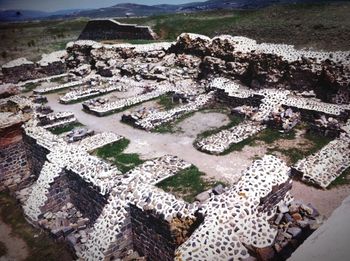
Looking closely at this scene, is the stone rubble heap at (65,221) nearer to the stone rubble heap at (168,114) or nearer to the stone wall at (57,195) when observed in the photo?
the stone wall at (57,195)

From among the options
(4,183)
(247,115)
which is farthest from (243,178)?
(4,183)

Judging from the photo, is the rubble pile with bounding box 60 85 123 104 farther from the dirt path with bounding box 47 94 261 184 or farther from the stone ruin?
the dirt path with bounding box 47 94 261 184

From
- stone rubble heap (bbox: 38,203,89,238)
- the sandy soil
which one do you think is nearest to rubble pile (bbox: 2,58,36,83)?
the sandy soil

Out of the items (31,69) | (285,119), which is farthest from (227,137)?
(31,69)

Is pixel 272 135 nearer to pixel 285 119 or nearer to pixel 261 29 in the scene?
pixel 285 119

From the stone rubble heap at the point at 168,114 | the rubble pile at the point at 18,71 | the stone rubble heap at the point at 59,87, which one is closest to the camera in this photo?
the stone rubble heap at the point at 168,114

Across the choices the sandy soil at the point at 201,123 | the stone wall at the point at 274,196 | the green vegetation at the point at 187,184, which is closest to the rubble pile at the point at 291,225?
the stone wall at the point at 274,196
